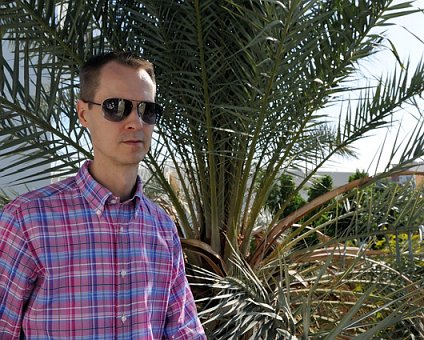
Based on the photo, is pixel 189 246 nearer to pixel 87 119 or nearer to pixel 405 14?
pixel 405 14

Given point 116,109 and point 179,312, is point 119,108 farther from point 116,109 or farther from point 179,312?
point 179,312

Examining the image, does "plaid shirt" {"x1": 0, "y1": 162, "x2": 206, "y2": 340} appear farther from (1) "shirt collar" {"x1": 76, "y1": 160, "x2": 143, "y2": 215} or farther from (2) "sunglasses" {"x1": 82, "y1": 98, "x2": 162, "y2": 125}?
(2) "sunglasses" {"x1": 82, "y1": 98, "x2": 162, "y2": 125}

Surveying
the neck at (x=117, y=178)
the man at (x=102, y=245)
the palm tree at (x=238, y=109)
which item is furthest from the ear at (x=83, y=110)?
the palm tree at (x=238, y=109)

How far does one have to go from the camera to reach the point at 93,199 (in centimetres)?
141

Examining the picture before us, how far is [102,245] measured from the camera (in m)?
1.38

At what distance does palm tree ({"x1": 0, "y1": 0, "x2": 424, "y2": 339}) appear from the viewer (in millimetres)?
2951

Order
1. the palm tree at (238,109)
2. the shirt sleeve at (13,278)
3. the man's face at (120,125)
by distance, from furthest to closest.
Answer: the palm tree at (238,109) → the man's face at (120,125) → the shirt sleeve at (13,278)

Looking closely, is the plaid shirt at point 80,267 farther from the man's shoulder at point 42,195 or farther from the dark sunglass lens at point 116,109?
the dark sunglass lens at point 116,109

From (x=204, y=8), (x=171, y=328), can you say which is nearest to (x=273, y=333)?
(x=171, y=328)

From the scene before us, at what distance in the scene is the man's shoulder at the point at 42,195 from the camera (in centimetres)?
136

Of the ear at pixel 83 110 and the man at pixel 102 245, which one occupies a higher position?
the ear at pixel 83 110

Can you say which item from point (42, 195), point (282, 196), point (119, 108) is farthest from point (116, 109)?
point (282, 196)

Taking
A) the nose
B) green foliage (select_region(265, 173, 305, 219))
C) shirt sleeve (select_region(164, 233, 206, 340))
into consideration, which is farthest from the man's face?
green foliage (select_region(265, 173, 305, 219))

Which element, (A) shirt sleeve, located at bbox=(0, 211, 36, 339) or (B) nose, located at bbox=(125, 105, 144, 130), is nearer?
(A) shirt sleeve, located at bbox=(0, 211, 36, 339)
